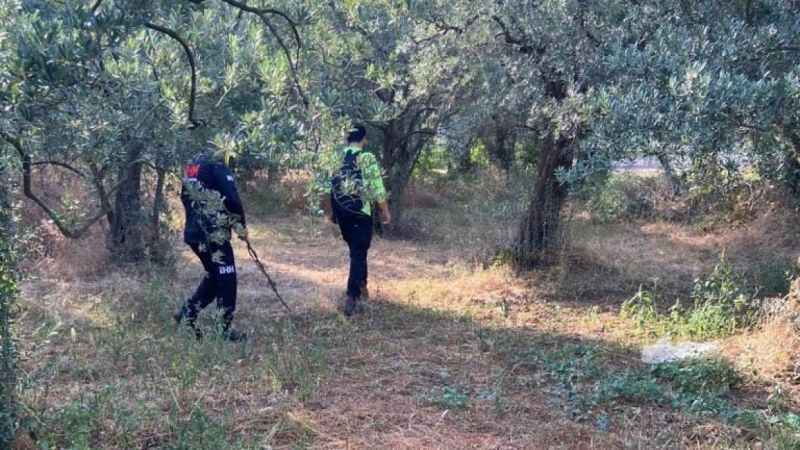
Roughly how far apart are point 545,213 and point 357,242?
2.39 meters

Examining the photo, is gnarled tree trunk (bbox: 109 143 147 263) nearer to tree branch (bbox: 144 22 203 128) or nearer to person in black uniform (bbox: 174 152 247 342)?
person in black uniform (bbox: 174 152 247 342)

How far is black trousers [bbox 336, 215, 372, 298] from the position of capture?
6.38 m

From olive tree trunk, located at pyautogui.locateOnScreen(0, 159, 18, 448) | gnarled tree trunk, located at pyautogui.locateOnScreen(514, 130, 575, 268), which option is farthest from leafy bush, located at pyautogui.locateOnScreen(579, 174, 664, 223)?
olive tree trunk, located at pyautogui.locateOnScreen(0, 159, 18, 448)

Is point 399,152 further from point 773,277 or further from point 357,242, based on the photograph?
point 773,277

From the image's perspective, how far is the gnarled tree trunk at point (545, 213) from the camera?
7.71m

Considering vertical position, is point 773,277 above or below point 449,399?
above

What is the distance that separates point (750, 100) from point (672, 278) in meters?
4.55

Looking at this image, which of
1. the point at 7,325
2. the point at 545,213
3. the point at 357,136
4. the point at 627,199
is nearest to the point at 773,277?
the point at 545,213

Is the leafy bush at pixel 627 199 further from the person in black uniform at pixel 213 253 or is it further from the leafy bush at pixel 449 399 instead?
the leafy bush at pixel 449 399

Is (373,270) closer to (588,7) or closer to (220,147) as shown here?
(588,7)

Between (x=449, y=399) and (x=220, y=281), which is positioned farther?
(x=220, y=281)

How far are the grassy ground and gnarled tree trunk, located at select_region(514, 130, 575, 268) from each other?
0.22m

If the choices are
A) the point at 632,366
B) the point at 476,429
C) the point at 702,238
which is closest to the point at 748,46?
the point at 632,366

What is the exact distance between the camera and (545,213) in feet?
25.6
